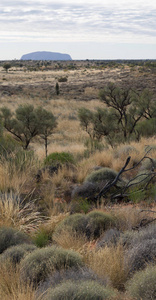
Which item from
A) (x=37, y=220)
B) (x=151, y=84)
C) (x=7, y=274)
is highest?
(x=151, y=84)

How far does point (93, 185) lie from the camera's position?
6859 mm

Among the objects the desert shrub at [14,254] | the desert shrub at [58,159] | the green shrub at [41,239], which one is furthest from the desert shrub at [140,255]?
the desert shrub at [58,159]

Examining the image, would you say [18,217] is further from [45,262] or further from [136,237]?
[136,237]

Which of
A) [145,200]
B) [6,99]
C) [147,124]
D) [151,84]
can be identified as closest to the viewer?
[145,200]

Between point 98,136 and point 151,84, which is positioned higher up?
point 151,84

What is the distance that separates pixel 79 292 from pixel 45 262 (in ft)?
2.70

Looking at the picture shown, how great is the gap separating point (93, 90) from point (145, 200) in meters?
38.7

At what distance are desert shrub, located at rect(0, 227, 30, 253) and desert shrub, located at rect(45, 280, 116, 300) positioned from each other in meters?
1.56

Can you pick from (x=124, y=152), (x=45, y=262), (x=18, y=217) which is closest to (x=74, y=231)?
(x=18, y=217)

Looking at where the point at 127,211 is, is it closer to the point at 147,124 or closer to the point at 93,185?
the point at 93,185

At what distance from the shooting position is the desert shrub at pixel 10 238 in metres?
4.24

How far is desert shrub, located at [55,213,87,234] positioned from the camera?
4750mm

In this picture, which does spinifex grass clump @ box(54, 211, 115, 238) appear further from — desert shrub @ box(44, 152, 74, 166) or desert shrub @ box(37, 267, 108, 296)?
desert shrub @ box(44, 152, 74, 166)

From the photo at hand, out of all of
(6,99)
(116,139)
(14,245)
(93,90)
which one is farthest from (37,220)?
(93,90)
